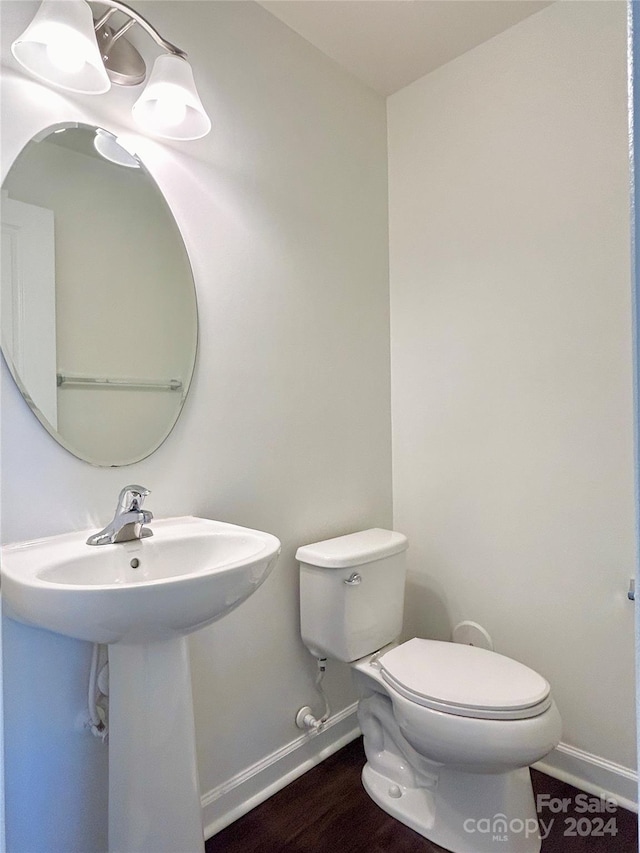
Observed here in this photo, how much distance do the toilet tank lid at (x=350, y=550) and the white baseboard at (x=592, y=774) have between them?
31.6 inches

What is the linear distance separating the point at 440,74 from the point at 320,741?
2430mm

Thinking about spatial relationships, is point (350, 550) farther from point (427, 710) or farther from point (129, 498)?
point (129, 498)

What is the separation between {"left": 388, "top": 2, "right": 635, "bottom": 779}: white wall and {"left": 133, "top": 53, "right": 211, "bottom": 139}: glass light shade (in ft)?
3.29

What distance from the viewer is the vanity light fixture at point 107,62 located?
1.08 m

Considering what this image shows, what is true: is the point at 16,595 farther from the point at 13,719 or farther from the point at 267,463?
the point at 267,463

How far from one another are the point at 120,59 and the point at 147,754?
62.0 inches

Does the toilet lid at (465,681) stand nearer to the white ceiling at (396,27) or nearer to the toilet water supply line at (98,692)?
the toilet water supply line at (98,692)

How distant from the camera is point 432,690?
135 cm

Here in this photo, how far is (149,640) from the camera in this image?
0.99 meters

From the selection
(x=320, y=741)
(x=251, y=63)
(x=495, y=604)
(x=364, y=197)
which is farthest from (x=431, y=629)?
(x=251, y=63)

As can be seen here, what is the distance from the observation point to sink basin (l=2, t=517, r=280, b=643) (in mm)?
878

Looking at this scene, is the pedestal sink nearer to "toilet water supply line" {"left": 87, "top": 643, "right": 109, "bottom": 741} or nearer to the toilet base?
"toilet water supply line" {"left": 87, "top": 643, "right": 109, "bottom": 741}

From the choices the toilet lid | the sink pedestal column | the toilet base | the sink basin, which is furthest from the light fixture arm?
A: the toilet base

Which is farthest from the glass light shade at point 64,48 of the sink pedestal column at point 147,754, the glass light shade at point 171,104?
the sink pedestal column at point 147,754
